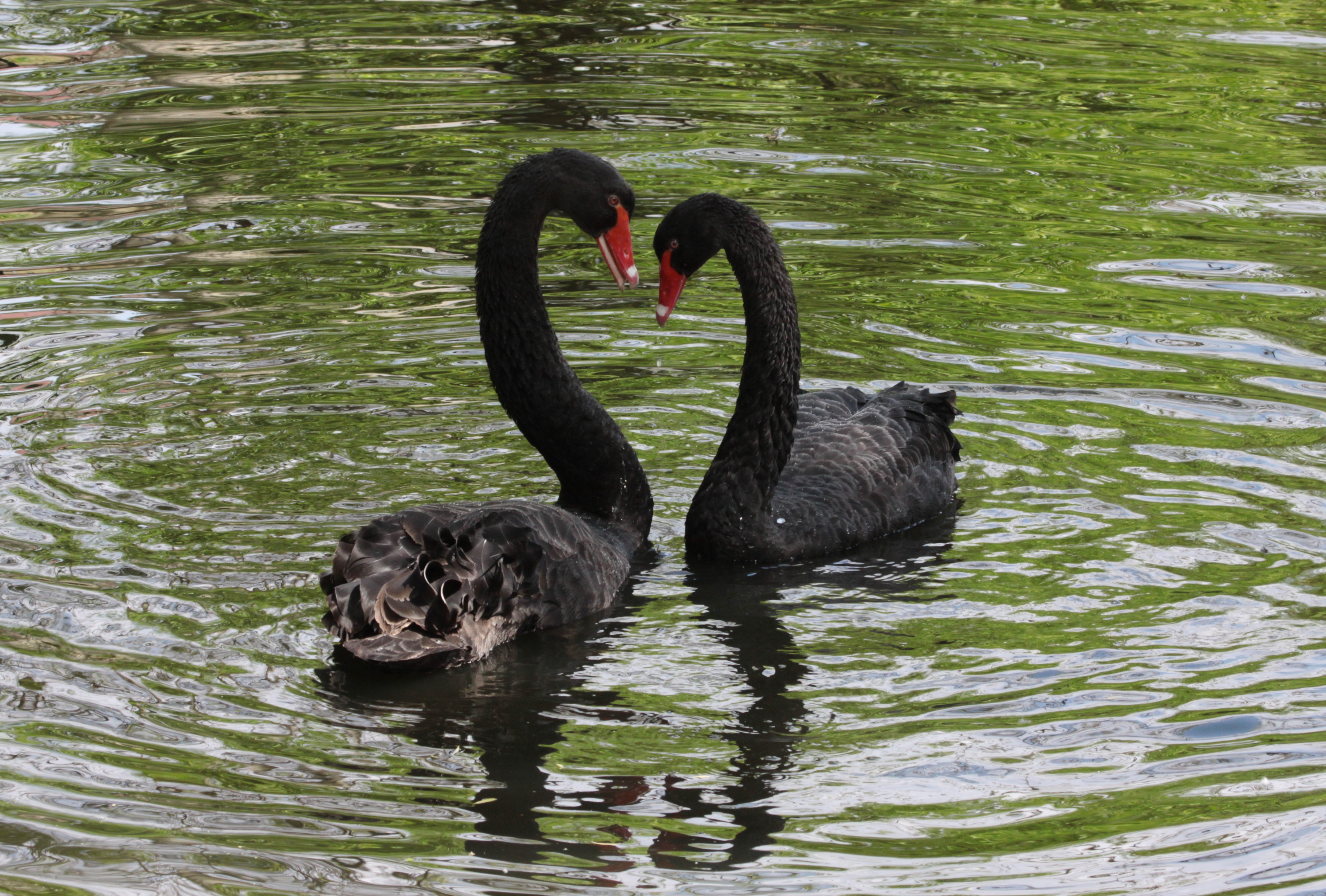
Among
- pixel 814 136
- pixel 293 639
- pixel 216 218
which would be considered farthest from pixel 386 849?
pixel 814 136

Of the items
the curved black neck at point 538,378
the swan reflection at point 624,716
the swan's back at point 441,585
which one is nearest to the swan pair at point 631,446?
the curved black neck at point 538,378

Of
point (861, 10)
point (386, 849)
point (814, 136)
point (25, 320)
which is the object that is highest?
point (861, 10)

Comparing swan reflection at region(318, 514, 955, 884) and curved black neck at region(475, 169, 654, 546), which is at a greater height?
curved black neck at region(475, 169, 654, 546)

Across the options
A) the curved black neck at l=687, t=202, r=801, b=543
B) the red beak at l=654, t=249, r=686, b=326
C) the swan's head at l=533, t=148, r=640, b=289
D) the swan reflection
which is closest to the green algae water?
the swan reflection

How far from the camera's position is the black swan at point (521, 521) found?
5.18 metres

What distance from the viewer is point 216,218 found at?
1055 centimetres

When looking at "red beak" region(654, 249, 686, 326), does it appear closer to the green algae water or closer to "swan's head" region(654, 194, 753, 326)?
"swan's head" region(654, 194, 753, 326)

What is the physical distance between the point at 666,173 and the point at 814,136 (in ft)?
5.28

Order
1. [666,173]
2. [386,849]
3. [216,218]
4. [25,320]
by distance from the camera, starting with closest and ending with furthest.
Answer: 1. [386,849]
2. [25,320]
3. [216,218]
4. [666,173]

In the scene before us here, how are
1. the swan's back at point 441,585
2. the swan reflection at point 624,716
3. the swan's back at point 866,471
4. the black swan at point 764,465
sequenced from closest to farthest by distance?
the swan reflection at point 624,716 < the swan's back at point 441,585 < the black swan at point 764,465 < the swan's back at point 866,471

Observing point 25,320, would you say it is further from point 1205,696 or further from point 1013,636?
point 1205,696

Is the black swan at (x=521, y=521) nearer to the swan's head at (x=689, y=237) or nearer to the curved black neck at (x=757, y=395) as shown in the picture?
the swan's head at (x=689, y=237)

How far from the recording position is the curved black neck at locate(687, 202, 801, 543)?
6.29 meters

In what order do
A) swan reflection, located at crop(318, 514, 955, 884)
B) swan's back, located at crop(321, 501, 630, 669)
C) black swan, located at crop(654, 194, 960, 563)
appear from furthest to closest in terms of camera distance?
1. black swan, located at crop(654, 194, 960, 563)
2. swan's back, located at crop(321, 501, 630, 669)
3. swan reflection, located at crop(318, 514, 955, 884)
